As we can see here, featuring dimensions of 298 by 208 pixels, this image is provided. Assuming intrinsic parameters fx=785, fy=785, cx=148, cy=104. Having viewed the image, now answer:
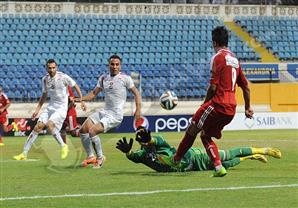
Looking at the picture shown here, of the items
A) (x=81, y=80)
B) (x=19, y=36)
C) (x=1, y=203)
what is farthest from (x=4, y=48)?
(x=1, y=203)

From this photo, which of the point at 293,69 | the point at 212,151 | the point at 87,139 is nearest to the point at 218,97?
the point at 212,151

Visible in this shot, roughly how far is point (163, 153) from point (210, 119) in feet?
4.47

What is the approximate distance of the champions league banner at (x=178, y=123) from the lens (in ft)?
102

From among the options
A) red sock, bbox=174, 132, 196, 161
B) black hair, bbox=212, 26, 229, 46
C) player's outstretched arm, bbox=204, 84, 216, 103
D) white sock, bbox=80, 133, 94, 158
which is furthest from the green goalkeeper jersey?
white sock, bbox=80, 133, 94, 158

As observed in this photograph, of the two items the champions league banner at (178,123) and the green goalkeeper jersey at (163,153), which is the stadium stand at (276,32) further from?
the green goalkeeper jersey at (163,153)

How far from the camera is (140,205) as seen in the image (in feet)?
28.8

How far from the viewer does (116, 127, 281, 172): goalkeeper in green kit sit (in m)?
12.8

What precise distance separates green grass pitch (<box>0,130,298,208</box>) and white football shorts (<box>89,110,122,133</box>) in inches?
31.6

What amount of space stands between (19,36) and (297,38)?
54.5 ft

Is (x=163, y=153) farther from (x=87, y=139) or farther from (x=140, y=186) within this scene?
(x=87, y=139)

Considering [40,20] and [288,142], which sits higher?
[40,20]

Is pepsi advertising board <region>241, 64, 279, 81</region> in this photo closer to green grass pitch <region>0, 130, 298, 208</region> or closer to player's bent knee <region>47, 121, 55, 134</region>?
player's bent knee <region>47, 121, 55, 134</region>

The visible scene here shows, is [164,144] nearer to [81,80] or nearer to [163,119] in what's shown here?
[163,119]

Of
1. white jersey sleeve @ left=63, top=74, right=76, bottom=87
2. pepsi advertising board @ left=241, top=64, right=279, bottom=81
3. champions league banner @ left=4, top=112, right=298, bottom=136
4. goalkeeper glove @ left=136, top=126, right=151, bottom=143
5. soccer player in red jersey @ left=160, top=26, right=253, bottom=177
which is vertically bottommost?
champions league banner @ left=4, top=112, right=298, bottom=136
